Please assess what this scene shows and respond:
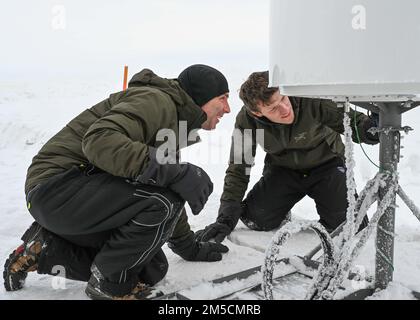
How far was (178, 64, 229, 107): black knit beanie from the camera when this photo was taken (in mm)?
1672

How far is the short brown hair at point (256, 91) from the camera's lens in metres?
1.95

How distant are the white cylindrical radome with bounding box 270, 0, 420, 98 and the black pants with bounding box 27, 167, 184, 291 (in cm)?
63

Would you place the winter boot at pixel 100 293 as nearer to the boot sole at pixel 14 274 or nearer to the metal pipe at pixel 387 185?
the boot sole at pixel 14 274

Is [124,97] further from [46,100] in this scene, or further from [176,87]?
[46,100]

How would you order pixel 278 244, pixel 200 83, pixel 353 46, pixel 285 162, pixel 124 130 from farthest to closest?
pixel 285 162, pixel 200 83, pixel 124 130, pixel 278 244, pixel 353 46

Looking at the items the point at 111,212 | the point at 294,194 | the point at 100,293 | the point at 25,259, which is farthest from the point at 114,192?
the point at 294,194

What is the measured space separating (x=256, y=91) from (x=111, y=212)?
3.08ft

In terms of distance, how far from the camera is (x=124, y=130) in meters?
1.35

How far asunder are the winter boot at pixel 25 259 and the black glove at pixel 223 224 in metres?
0.86

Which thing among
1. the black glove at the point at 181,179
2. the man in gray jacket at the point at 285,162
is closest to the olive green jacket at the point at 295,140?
the man in gray jacket at the point at 285,162

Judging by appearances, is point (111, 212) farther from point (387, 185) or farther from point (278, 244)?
point (387, 185)

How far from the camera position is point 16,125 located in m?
7.54

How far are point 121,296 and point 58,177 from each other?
479 mm
